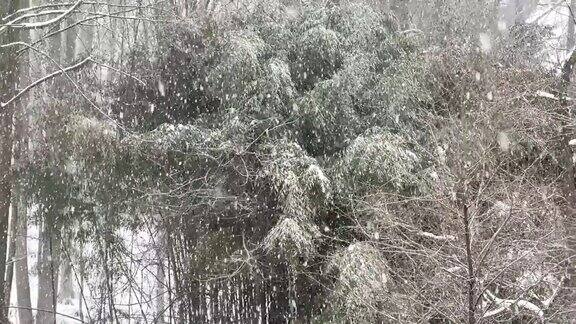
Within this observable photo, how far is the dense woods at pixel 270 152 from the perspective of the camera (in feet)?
18.5

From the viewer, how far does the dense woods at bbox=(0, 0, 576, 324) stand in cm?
562

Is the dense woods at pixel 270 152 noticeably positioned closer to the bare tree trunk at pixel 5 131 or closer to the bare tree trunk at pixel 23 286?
the bare tree trunk at pixel 5 131

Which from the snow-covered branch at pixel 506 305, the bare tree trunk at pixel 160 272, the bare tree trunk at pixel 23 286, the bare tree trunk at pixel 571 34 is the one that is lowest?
the snow-covered branch at pixel 506 305

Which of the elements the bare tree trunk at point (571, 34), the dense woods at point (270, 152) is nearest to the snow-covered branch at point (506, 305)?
the dense woods at point (270, 152)

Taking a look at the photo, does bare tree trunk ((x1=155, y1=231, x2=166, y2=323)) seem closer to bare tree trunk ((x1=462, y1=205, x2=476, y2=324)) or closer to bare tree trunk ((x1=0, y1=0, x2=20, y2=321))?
bare tree trunk ((x1=0, y1=0, x2=20, y2=321))

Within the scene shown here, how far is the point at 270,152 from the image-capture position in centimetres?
619

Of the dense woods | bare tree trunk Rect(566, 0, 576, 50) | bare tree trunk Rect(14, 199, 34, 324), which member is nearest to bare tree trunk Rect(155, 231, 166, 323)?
the dense woods

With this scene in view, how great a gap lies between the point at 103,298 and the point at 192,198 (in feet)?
6.81

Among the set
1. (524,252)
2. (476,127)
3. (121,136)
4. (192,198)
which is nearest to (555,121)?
(476,127)

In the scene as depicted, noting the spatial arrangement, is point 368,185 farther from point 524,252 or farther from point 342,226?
point 524,252

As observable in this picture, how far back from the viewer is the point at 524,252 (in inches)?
160

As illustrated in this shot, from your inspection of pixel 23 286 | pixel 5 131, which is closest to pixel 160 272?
pixel 5 131

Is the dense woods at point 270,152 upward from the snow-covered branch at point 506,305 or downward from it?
upward

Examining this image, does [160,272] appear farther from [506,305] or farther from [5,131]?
[506,305]
